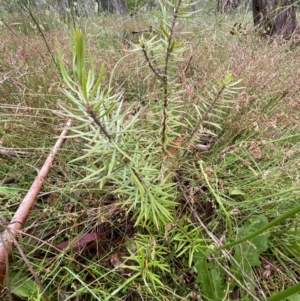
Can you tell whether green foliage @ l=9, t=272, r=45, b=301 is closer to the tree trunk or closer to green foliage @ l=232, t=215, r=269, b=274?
green foliage @ l=232, t=215, r=269, b=274

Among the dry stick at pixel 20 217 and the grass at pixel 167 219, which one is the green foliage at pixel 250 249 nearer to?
the grass at pixel 167 219

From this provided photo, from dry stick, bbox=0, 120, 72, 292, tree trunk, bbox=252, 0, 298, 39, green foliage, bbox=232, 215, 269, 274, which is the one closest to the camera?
dry stick, bbox=0, 120, 72, 292

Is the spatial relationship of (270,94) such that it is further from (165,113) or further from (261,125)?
(165,113)

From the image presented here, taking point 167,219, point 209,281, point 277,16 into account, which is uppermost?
point 277,16

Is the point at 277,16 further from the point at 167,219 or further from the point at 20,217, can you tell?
the point at 20,217

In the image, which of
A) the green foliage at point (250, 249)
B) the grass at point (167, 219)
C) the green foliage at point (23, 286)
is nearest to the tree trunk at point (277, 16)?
the grass at point (167, 219)

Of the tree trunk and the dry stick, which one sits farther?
the tree trunk

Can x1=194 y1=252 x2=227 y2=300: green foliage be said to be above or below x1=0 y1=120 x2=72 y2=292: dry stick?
below

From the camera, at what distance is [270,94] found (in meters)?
1.43

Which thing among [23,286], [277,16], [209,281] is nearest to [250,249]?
[209,281]

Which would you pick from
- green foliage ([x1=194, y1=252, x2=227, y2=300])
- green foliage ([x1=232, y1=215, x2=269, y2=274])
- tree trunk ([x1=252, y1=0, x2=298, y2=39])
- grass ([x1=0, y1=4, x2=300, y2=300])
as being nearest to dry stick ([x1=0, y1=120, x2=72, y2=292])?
grass ([x1=0, y1=4, x2=300, y2=300])

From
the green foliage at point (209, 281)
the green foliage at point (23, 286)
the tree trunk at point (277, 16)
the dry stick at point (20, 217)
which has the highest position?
the tree trunk at point (277, 16)

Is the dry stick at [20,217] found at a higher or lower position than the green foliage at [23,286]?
higher

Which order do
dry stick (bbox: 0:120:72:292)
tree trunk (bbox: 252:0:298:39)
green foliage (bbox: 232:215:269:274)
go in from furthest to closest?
tree trunk (bbox: 252:0:298:39)
green foliage (bbox: 232:215:269:274)
dry stick (bbox: 0:120:72:292)
